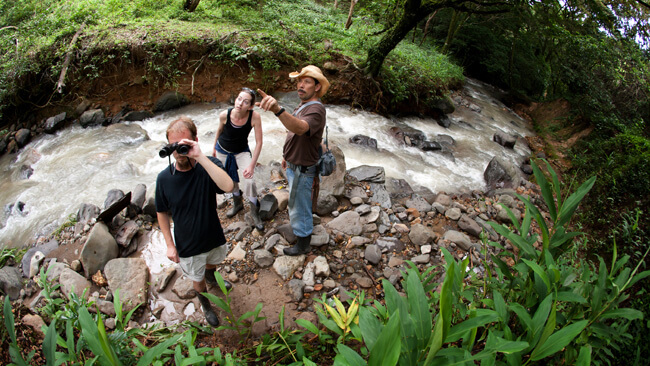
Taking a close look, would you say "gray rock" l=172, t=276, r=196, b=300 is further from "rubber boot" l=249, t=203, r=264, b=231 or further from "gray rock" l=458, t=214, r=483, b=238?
"gray rock" l=458, t=214, r=483, b=238

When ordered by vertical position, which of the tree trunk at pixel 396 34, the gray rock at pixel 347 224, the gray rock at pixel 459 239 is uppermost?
the tree trunk at pixel 396 34

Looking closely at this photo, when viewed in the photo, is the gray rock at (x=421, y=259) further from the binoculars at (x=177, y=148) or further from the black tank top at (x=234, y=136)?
the binoculars at (x=177, y=148)

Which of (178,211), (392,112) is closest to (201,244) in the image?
(178,211)

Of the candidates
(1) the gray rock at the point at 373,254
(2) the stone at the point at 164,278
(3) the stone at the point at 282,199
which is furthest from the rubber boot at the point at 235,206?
(1) the gray rock at the point at 373,254

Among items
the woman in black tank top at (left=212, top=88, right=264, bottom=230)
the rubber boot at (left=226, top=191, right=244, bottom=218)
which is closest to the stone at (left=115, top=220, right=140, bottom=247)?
the rubber boot at (left=226, top=191, right=244, bottom=218)

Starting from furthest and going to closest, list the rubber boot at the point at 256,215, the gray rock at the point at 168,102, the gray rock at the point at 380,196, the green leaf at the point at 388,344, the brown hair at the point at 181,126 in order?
the gray rock at the point at 168,102 → the gray rock at the point at 380,196 → the rubber boot at the point at 256,215 → the brown hair at the point at 181,126 → the green leaf at the point at 388,344

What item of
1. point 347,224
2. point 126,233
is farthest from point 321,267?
point 126,233

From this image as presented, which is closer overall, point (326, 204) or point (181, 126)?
point (181, 126)

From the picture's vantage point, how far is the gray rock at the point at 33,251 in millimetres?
3541

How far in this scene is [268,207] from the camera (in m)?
3.88

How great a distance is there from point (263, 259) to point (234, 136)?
137cm

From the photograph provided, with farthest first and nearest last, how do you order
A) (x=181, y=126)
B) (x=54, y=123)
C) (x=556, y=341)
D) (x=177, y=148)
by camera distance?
(x=54, y=123) < (x=181, y=126) < (x=177, y=148) < (x=556, y=341)

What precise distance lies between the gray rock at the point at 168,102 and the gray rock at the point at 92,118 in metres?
1.07

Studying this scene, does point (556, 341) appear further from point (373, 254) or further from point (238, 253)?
point (238, 253)
